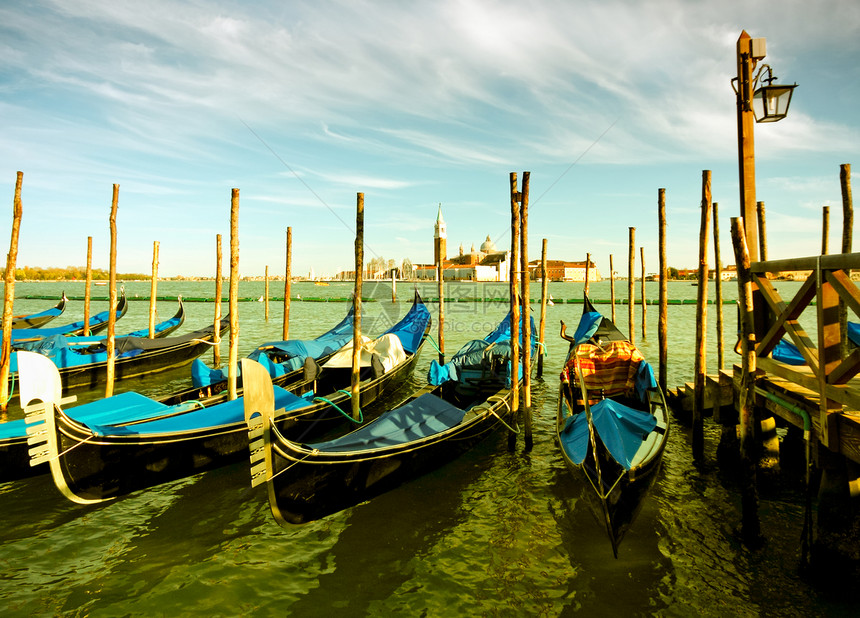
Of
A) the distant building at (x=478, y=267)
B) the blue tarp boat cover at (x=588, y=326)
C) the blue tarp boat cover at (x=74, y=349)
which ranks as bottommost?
the blue tarp boat cover at (x=74, y=349)

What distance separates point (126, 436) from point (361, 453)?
226 cm

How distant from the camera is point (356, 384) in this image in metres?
6.45

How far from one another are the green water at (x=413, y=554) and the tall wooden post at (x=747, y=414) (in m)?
0.24

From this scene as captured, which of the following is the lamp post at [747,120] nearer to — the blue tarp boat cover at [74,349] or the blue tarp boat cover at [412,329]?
the blue tarp boat cover at [412,329]

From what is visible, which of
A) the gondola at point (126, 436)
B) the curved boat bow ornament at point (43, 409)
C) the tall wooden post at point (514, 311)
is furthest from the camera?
the tall wooden post at point (514, 311)

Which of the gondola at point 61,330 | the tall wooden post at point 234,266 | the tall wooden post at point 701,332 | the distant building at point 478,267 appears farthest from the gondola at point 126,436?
the distant building at point 478,267

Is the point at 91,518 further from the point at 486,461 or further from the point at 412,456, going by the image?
the point at 486,461

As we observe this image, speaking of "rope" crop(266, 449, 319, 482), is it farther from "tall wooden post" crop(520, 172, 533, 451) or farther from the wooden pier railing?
the wooden pier railing

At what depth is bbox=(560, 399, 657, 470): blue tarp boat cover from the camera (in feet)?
13.2

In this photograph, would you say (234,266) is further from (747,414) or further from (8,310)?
(747,414)

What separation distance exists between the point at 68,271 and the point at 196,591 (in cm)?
13562

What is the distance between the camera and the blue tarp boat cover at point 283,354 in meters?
7.07

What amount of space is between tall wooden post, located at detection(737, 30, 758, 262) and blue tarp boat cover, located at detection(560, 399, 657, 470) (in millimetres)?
1855


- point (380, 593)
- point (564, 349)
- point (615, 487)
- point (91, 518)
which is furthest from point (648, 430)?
point (564, 349)
